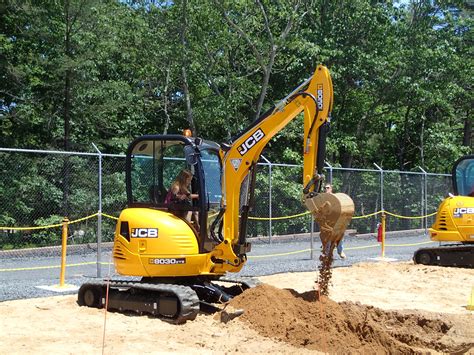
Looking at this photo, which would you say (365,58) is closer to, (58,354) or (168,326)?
(168,326)

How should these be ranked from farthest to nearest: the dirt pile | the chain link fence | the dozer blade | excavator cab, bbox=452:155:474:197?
excavator cab, bbox=452:155:474:197 < the chain link fence < the dozer blade < the dirt pile

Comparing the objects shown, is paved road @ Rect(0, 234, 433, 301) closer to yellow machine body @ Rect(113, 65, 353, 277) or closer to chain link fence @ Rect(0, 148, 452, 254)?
chain link fence @ Rect(0, 148, 452, 254)

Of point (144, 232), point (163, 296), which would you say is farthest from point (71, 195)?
point (163, 296)

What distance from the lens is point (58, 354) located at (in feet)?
21.3

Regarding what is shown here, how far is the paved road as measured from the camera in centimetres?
1094

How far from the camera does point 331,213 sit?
7730mm

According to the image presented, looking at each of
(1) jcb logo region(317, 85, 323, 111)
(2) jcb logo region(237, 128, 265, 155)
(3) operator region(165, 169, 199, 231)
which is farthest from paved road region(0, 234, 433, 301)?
(1) jcb logo region(317, 85, 323, 111)

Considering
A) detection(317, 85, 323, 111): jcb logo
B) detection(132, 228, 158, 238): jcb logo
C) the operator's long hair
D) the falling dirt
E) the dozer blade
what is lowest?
the falling dirt

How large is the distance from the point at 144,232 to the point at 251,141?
1872mm

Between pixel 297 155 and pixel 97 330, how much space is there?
16.0 m

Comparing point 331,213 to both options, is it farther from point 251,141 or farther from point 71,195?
Answer: point 71,195

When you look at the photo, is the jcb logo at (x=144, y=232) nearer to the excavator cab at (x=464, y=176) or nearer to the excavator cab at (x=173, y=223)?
the excavator cab at (x=173, y=223)

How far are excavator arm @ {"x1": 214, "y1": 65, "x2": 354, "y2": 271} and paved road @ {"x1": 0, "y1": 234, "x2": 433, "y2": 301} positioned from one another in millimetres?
2954

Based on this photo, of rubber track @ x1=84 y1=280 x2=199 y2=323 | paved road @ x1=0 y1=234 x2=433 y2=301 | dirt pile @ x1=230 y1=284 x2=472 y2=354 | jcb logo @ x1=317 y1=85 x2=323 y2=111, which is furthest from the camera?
paved road @ x1=0 y1=234 x2=433 y2=301
